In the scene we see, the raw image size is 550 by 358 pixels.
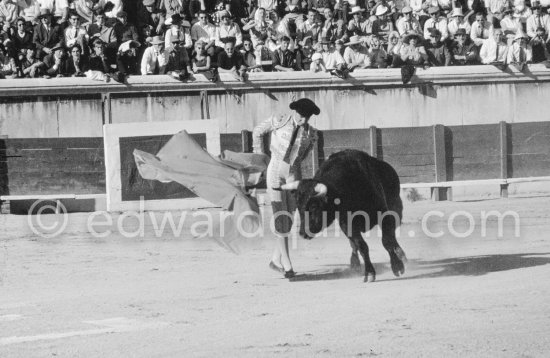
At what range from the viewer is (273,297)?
8203 mm

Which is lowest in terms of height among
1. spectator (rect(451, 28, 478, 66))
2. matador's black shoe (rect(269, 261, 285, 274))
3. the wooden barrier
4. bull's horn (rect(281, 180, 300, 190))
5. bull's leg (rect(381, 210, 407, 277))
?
matador's black shoe (rect(269, 261, 285, 274))

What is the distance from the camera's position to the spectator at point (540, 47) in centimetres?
1750

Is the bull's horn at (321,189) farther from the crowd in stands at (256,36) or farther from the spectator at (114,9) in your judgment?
the spectator at (114,9)

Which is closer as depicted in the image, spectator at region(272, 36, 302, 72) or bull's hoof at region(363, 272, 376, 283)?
bull's hoof at region(363, 272, 376, 283)

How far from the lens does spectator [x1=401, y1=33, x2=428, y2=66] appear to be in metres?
17.0

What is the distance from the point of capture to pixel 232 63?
1627 cm

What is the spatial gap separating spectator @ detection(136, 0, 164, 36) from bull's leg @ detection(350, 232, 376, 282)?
8049 mm

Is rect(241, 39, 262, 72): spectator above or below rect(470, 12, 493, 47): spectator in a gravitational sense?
below

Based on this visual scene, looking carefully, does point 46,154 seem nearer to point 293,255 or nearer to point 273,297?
point 293,255

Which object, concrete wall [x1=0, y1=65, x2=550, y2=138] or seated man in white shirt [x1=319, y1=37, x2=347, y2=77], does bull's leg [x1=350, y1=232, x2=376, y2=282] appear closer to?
concrete wall [x1=0, y1=65, x2=550, y2=138]

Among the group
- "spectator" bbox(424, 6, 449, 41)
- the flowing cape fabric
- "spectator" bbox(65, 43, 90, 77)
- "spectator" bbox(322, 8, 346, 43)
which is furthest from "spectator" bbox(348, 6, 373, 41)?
the flowing cape fabric

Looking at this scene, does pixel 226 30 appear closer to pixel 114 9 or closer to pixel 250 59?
pixel 250 59

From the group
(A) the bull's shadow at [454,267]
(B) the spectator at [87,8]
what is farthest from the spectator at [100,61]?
(A) the bull's shadow at [454,267]

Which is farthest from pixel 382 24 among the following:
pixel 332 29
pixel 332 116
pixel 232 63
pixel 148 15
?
pixel 148 15
